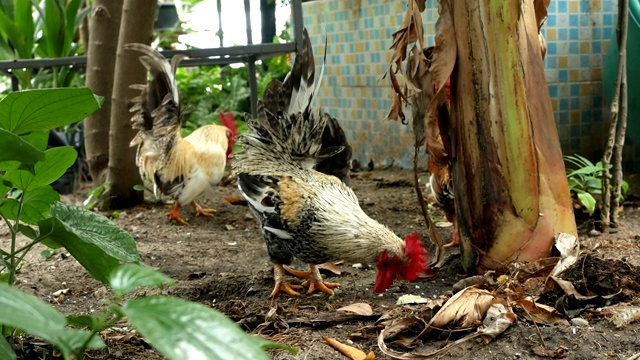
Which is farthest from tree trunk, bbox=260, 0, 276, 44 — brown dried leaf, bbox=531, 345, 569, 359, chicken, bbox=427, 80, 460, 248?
brown dried leaf, bbox=531, 345, 569, 359

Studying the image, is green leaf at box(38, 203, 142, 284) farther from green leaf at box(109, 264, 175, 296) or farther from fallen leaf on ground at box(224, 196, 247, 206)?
fallen leaf on ground at box(224, 196, 247, 206)

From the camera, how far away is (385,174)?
6.73 m

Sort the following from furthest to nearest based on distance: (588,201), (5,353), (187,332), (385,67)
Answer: (385,67) → (588,201) → (5,353) → (187,332)

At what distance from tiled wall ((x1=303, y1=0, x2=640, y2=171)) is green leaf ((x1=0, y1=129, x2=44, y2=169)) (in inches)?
184

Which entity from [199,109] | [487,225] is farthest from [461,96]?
[199,109]

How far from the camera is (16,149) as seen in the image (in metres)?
1.72

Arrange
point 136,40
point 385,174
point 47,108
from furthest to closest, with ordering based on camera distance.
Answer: point 385,174 → point 136,40 → point 47,108

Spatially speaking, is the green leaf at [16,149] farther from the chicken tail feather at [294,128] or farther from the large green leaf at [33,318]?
the chicken tail feather at [294,128]

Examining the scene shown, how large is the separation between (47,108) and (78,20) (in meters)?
5.74

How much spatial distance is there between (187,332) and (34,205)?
4.59 feet

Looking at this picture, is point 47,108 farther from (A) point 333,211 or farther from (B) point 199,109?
(B) point 199,109

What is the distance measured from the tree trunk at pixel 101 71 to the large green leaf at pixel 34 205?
11.6ft

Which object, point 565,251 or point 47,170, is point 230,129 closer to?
point 565,251

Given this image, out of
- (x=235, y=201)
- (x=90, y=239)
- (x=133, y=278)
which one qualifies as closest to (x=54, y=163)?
(x=90, y=239)
